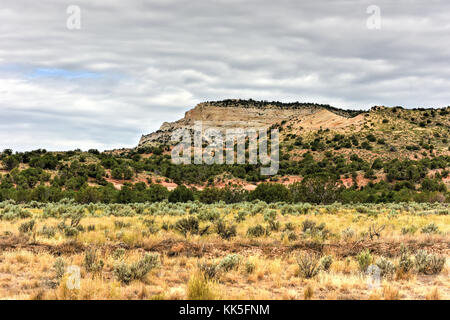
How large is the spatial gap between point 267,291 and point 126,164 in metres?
66.2

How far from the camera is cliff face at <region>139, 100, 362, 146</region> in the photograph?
139875 mm

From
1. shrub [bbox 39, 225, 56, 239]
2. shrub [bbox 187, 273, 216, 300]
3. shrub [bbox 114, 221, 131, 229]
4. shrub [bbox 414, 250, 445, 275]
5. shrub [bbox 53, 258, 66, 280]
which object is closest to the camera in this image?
shrub [bbox 187, 273, 216, 300]

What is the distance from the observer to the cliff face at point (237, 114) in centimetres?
13988

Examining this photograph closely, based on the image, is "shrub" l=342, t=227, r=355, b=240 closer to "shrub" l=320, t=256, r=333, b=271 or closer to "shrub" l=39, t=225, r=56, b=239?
"shrub" l=320, t=256, r=333, b=271

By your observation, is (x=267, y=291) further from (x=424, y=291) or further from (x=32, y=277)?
(x=32, y=277)

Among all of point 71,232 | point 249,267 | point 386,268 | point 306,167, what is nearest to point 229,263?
point 249,267

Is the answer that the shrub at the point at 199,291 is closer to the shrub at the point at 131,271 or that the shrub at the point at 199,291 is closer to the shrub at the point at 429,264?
the shrub at the point at 131,271

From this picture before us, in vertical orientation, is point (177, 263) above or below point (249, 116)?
below

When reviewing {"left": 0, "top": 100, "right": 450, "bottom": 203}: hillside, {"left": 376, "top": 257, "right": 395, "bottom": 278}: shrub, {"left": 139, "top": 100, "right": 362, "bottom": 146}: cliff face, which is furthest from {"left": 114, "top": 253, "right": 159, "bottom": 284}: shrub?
{"left": 139, "top": 100, "right": 362, "bottom": 146}: cliff face

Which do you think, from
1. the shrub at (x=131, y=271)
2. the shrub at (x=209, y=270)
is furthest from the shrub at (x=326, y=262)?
the shrub at (x=131, y=271)

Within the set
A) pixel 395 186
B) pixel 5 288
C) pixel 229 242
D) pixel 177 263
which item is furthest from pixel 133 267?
pixel 395 186

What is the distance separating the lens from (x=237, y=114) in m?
151
